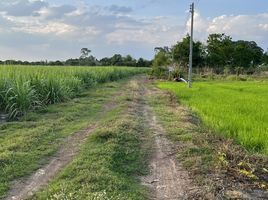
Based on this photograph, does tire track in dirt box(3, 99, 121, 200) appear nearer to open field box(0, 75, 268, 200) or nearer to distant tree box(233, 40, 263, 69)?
open field box(0, 75, 268, 200)

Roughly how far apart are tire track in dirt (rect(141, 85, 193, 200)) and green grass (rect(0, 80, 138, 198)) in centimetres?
195

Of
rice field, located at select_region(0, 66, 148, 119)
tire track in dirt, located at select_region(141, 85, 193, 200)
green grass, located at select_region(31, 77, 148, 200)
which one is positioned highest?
rice field, located at select_region(0, 66, 148, 119)

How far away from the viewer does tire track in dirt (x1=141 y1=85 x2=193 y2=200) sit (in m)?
5.41

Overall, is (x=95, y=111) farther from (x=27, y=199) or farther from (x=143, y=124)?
(x=27, y=199)

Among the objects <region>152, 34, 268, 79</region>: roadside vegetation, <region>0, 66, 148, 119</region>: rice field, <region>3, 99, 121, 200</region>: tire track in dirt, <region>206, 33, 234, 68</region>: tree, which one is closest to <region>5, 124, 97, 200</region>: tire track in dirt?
<region>3, 99, 121, 200</region>: tire track in dirt

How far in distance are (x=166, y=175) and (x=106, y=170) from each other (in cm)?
98

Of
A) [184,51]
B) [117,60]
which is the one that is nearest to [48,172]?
[184,51]

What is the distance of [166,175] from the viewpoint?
6227 millimetres

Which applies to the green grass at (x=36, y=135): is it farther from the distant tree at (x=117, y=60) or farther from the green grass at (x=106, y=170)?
the distant tree at (x=117, y=60)

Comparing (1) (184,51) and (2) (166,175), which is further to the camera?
(1) (184,51)

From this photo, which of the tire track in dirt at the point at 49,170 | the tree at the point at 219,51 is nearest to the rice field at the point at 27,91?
the tire track in dirt at the point at 49,170

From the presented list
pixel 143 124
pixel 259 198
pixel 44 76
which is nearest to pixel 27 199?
pixel 259 198

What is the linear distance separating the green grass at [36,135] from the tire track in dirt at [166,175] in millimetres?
1946

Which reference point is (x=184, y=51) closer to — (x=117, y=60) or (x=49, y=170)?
(x=117, y=60)
